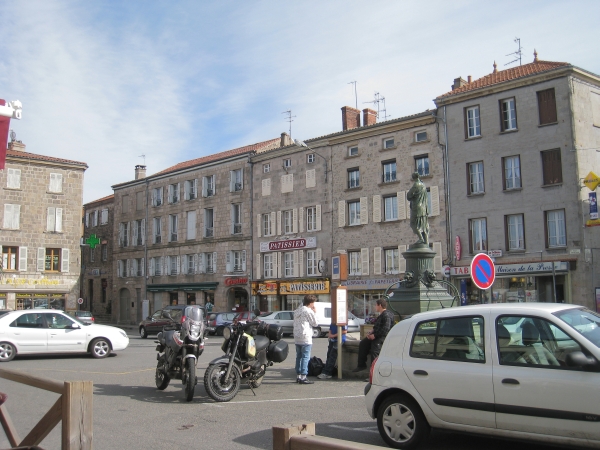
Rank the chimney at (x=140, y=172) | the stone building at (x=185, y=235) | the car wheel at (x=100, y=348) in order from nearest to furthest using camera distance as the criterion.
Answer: the car wheel at (x=100, y=348) < the stone building at (x=185, y=235) < the chimney at (x=140, y=172)

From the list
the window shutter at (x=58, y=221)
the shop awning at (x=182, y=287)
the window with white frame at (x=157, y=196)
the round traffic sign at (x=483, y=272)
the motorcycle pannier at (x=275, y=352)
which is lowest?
the motorcycle pannier at (x=275, y=352)

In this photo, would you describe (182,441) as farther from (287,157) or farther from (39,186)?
(39,186)

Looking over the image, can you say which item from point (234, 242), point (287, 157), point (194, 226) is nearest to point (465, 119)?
point (287, 157)

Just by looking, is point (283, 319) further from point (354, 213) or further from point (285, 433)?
point (285, 433)

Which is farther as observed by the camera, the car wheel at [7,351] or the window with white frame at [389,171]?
the window with white frame at [389,171]

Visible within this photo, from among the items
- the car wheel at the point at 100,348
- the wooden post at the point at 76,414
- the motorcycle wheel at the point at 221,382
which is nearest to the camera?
the wooden post at the point at 76,414

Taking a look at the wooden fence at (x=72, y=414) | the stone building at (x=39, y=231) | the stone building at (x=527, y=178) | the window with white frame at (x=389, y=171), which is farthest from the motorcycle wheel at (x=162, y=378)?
the stone building at (x=39, y=231)

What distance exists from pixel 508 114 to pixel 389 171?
7153 millimetres

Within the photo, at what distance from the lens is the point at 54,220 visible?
1797 inches

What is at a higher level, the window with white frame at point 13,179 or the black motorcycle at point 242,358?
the window with white frame at point 13,179

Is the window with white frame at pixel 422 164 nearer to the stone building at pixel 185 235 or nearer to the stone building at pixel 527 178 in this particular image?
the stone building at pixel 527 178

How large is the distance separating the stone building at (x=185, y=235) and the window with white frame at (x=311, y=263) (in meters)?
5.24

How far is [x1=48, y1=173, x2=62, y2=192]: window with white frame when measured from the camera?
1809 inches

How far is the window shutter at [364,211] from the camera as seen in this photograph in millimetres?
36094
